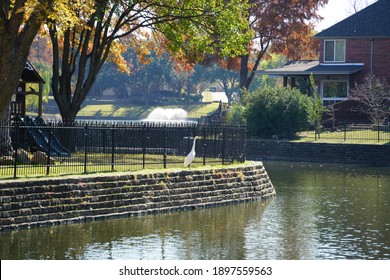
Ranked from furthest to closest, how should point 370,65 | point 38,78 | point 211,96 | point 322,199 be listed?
point 211,96
point 370,65
point 38,78
point 322,199

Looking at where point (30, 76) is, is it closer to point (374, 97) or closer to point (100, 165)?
point (100, 165)

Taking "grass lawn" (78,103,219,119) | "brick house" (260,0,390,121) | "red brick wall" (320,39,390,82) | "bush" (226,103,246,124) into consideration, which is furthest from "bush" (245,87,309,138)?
"grass lawn" (78,103,219,119)

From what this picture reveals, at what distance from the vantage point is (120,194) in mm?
28375

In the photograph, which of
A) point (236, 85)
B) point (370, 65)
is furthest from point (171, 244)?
point (236, 85)

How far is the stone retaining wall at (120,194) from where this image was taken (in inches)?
998

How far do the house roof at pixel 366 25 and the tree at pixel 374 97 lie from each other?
13.2ft

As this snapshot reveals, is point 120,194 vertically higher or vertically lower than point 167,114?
lower

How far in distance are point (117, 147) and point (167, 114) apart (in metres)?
84.0

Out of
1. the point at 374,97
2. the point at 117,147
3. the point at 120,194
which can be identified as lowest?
the point at 120,194

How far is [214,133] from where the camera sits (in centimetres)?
3650

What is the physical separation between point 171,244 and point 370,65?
47221 millimetres

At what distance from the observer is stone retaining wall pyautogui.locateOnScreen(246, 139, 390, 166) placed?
174 feet

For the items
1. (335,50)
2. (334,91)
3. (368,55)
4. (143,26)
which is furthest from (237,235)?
(335,50)
